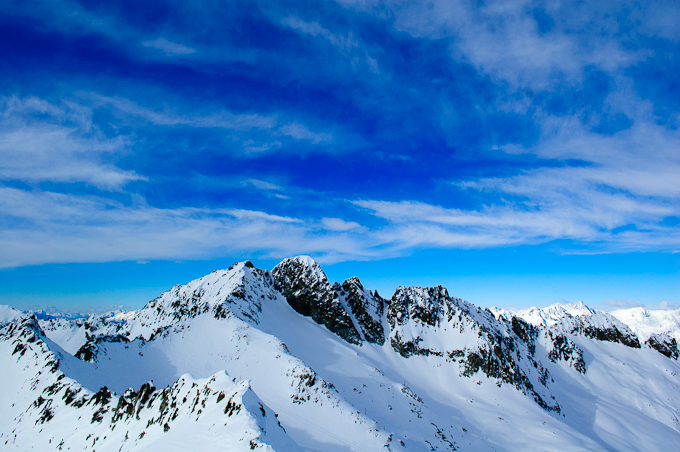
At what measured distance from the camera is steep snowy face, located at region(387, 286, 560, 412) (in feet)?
257

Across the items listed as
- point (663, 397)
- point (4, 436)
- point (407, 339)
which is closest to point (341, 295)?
point (407, 339)

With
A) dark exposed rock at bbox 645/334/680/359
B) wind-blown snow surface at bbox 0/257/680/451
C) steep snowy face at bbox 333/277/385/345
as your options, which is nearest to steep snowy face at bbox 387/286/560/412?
wind-blown snow surface at bbox 0/257/680/451

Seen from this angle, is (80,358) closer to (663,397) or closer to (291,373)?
(291,373)

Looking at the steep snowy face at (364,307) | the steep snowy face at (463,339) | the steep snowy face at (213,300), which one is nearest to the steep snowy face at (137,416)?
the steep snowy face at (213,300)

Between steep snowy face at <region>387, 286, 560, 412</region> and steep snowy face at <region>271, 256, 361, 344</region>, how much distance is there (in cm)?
1566

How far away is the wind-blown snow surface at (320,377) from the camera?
79.8 feet

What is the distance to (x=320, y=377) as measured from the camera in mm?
47562

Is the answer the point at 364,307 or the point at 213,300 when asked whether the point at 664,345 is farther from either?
the point at 213,300

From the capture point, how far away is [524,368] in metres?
87.1

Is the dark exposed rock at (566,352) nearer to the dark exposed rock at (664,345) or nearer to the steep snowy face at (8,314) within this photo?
the dark exposed rock at (664,345)

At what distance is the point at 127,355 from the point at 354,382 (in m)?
39.4

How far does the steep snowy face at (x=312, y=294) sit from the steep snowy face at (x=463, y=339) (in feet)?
51.4

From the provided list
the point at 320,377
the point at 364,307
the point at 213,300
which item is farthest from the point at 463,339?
the point at 213,300

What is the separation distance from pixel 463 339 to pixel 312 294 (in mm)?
43701
